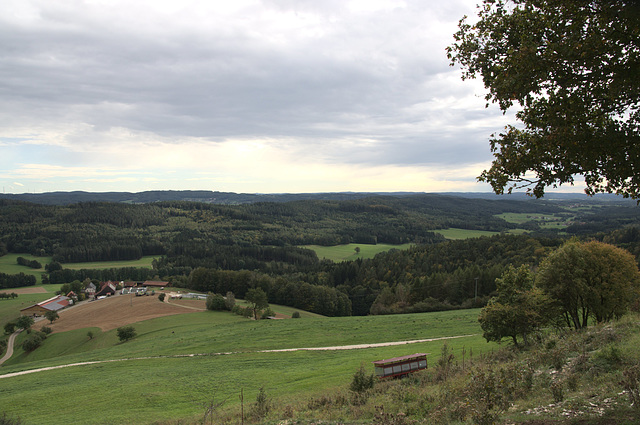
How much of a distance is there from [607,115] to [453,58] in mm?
4330

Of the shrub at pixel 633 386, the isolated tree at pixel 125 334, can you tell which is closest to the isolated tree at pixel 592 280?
the shrub at pixel 633 386

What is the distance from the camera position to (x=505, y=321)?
2311 cm

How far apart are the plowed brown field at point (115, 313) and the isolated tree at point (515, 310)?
60258 mm

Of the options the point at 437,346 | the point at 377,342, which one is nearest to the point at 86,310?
the point at 377,342

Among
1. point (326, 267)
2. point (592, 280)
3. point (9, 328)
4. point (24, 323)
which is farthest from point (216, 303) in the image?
point (592, 280)

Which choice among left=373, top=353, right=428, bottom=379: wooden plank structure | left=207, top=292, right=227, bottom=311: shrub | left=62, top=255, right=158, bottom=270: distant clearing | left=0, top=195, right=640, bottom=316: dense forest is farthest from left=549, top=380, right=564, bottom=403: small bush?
left=62, top=255, right=158, bottom=270: distant clearing

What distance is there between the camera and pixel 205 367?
3169cm

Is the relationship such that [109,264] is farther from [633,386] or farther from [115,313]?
[633,386]

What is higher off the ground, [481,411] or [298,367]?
[481,411]

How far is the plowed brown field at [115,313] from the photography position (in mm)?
67250

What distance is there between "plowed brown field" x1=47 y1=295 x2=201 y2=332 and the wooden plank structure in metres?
56.2

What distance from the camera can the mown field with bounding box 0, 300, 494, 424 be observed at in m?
22.2

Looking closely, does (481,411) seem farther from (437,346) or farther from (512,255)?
(512,255)

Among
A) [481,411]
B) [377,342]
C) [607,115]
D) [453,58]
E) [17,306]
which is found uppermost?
[453,58]
